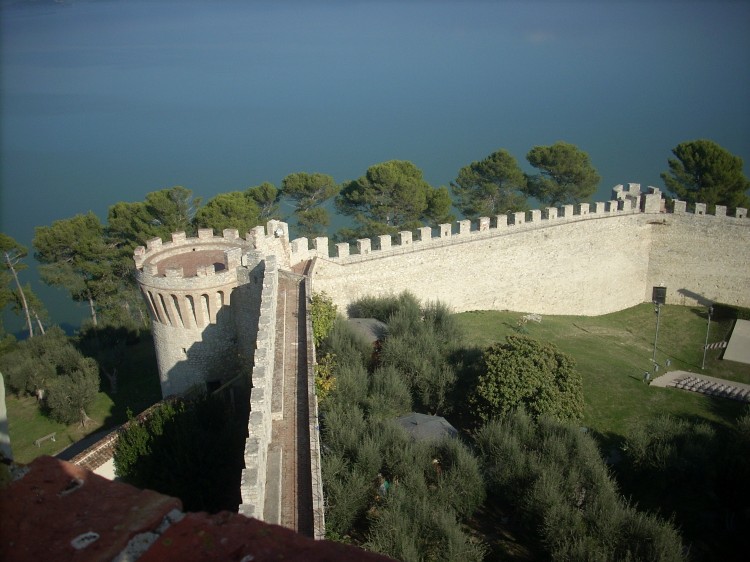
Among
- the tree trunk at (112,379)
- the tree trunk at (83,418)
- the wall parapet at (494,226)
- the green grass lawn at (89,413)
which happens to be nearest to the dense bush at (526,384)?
the wall parapet at (494,226)

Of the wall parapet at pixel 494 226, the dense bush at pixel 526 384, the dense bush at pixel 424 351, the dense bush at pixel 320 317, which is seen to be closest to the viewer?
the dense bush at pixel 526 384

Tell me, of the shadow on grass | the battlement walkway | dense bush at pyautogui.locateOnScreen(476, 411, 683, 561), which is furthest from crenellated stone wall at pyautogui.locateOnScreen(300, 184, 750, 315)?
dense bush at pyautogui.locateOnScreen(476, 411, 683, 561)

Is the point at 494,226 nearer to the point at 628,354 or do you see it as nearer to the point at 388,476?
the point at 628,354

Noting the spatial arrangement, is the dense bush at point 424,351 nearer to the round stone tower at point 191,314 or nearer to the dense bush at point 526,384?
the dense bush at point 526,384

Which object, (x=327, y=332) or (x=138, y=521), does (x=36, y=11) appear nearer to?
(x=327, y=332)

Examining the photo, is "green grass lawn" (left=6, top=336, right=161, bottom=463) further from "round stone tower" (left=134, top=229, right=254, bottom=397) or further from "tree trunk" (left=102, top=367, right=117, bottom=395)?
"round stone tower" (left=134, top=229, right=254, bottom=397)

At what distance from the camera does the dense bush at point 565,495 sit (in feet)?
29.1

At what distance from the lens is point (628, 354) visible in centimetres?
2086

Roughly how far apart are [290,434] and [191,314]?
227 inches

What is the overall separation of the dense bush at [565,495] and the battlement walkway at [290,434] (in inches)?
154

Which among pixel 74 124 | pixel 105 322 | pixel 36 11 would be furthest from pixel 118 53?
pixel 105 322

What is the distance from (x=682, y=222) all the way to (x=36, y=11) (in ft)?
432

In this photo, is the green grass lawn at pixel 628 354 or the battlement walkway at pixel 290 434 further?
the green grass lawn at pixel 628 354

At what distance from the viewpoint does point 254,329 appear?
1327cm
